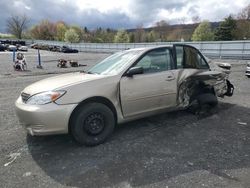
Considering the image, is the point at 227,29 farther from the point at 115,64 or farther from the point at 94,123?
the point at 94,123

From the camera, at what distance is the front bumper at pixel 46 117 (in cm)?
359

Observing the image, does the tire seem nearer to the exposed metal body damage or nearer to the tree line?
the exposed metal body damage

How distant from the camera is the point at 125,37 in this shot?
77250 millimetres

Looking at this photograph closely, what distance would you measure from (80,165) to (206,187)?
1700mm

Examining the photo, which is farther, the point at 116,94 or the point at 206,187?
the point at 116,94

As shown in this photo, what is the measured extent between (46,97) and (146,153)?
1.74 m

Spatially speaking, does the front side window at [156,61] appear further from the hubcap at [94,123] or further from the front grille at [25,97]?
the front grille at [25,97]

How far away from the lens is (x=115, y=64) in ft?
15.3

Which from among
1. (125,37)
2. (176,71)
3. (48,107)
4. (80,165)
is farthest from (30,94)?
(125,37)

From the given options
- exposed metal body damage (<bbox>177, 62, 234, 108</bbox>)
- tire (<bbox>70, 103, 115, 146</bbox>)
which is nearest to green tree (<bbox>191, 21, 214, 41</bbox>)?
exposed metal body damage (<bbox>177, 62, 234, 108</bbox>)

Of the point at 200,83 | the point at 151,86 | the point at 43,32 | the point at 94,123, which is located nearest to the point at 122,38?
the point at 43,32

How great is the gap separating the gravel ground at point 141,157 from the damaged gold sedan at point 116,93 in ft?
1.23

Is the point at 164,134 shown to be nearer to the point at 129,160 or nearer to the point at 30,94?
the point at 129,160

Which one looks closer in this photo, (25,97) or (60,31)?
(25,97)
